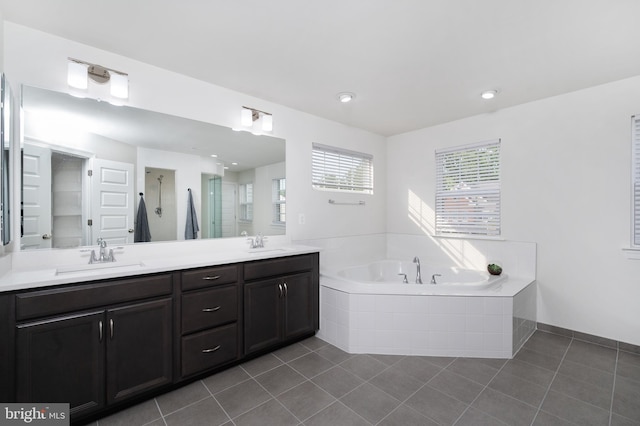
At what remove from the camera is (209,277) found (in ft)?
6.97

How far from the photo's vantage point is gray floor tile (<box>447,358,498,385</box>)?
217cm

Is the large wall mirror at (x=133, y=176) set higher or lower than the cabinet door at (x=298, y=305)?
higher

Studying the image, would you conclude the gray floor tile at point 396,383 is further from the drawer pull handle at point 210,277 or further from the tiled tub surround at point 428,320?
the drawer pull handle at point 210,277

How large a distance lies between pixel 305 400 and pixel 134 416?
103 centimetres

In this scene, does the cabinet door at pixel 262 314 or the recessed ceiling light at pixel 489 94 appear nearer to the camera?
the cabinet door at pixel 262 314

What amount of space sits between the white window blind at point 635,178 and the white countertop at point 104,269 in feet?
9.89

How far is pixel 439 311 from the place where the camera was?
251 centimetres

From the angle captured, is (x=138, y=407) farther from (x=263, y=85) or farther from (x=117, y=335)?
(x=263, y=85)

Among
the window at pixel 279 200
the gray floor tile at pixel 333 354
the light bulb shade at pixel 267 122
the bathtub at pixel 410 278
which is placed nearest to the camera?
the gray floor tile at pixel 333 354

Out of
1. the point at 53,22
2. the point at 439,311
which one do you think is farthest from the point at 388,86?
the point at 53,22

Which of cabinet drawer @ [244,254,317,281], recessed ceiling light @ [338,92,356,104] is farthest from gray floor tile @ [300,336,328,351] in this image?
recessed ceiling light @ [338,92,356,104]

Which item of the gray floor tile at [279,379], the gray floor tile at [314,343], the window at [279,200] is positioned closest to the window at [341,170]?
the window at [279,200]

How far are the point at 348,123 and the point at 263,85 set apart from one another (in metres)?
1.40

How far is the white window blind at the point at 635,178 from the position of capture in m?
2.50
